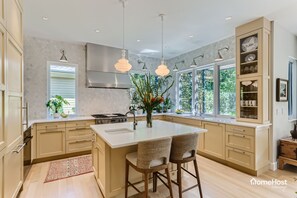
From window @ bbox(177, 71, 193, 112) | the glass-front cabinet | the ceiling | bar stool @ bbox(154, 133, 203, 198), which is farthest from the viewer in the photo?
window @ bbox(177, 71, 193, 112)

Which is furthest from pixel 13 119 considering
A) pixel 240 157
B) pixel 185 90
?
pixel 185 90

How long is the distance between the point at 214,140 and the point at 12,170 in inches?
141

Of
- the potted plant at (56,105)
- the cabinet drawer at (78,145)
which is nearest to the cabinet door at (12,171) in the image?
the cabinet drawer at (78,145)

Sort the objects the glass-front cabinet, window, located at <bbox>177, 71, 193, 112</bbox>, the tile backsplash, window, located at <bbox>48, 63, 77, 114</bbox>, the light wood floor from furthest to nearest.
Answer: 1. window, located at <bbox>177, 71, 193, 112</bbox>
2. window, located at <bbox>48, 63, 77, 114</bbox>
3. the tile backsplash
4. the glass-front cabinet
5. the light wood floor

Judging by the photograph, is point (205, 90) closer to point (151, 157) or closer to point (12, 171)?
point (151, 157)

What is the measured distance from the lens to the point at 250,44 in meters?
3.19

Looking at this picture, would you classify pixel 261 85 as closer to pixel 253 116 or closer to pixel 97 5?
pixel 253 116

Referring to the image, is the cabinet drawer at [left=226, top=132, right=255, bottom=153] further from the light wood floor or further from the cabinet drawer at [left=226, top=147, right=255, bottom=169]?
the light wood floor

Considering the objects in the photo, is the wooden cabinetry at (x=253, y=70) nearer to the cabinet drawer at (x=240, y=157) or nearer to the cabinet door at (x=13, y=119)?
the cabinet drawer at (x=240, y=157)

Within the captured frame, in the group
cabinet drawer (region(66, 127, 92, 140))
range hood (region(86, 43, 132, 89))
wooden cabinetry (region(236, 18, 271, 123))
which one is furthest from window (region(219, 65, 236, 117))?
cabinet drawer (region(66, 127, 92, 140))

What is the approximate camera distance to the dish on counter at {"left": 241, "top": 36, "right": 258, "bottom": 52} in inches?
122

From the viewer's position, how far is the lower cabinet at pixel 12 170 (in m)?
1.69

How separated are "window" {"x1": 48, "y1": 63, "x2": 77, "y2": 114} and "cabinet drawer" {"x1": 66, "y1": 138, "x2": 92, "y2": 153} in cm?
92

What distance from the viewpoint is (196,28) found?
132 inches
